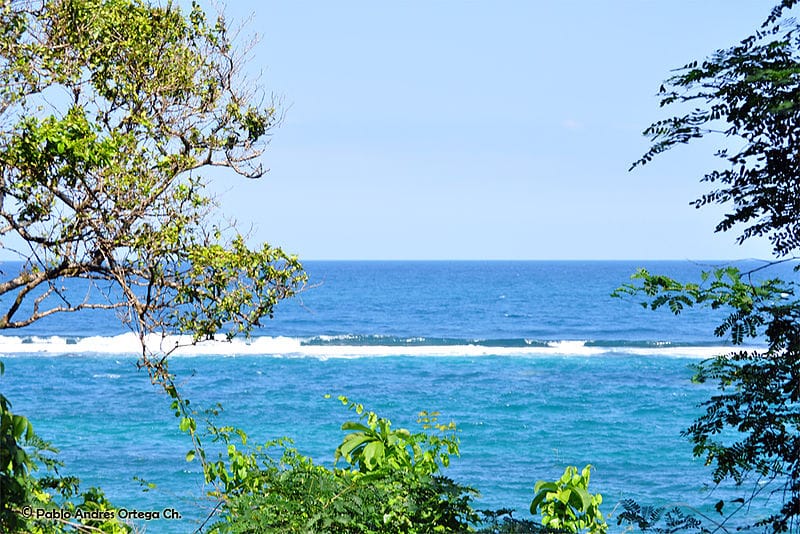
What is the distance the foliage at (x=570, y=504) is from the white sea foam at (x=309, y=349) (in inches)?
1230

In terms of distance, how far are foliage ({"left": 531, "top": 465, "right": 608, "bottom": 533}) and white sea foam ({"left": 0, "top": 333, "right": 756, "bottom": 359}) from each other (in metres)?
31.2

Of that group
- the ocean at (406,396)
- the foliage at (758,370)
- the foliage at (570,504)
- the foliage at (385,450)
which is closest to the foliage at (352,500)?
the foliage at (385,450)

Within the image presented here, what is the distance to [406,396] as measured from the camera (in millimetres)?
25438

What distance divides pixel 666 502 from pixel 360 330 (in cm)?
3727

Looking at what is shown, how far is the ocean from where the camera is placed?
1508cm

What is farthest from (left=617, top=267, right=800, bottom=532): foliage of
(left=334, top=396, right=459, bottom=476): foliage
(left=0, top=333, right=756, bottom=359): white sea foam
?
(left=0, top=333, right=756, bottom=359): white sea foam

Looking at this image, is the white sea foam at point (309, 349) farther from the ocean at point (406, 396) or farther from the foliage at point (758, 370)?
the foliage at point (758, 370)

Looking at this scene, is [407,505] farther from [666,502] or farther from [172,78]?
[666,502]

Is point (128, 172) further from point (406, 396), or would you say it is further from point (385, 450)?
point (406, 396)

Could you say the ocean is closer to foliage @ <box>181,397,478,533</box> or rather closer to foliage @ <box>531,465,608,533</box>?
foliage @ <box>531,465,608,533</box>

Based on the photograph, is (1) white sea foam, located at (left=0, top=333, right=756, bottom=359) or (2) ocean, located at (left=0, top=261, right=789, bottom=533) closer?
(2) ocean, located at (left=0, top=261, right=789, bottom=533)

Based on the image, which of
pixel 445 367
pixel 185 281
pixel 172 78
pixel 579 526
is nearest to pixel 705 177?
pixel 579 526

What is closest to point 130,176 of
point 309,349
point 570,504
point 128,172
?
point 128,172

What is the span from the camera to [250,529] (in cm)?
388
